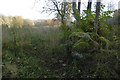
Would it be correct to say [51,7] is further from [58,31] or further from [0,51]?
[0,51]

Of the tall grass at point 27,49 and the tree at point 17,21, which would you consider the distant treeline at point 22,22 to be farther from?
the tall grass at point 27,49

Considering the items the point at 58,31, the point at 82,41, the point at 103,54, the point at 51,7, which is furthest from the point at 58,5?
the point at 103,54

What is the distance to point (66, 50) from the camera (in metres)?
6.91

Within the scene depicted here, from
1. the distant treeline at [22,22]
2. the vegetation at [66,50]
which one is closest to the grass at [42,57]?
the vegetation at [66,50]

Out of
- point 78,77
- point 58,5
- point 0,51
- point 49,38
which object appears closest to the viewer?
point 78,77

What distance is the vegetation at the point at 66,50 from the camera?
6301 millimetres

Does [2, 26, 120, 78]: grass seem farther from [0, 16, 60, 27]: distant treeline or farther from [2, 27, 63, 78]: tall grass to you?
[0, 16, 60, 27]: distant treeline

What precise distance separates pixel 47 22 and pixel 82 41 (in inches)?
84.5

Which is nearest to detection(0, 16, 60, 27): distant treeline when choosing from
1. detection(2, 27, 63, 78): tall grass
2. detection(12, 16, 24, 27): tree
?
detection(12, 16, 24, 27): tree

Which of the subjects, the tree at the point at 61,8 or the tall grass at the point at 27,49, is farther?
the tree at the point at 61,8

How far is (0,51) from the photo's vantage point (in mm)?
6727

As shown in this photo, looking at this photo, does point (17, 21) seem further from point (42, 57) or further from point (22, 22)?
point (42, 57)

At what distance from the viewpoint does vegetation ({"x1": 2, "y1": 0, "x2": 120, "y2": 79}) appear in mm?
6301

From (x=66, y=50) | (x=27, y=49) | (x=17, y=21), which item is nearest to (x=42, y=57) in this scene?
(x=27, y=49)
